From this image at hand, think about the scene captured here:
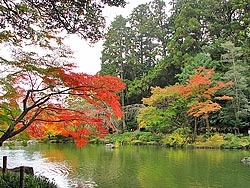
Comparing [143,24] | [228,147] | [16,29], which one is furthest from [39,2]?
[143,24]

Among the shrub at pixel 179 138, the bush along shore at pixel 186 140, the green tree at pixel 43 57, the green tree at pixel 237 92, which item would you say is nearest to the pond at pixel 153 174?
the green tree at pixel 43 57

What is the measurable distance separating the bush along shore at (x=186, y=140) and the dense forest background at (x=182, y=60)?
918 mm

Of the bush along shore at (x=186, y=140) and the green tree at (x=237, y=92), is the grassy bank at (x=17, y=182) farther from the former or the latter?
the green tree at (x=237, y=92)

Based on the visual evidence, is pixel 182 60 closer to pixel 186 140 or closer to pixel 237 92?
pixel 237 92

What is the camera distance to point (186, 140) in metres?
18.1

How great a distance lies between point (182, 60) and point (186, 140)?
817cm

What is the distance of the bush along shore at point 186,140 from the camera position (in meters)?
16.2

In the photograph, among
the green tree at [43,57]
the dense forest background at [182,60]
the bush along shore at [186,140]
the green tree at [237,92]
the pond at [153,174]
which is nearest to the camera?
the green tree at [43,57]

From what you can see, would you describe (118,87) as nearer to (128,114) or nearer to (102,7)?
(102,7)

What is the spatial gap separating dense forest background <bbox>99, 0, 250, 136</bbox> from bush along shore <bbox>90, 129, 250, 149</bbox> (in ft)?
3.01

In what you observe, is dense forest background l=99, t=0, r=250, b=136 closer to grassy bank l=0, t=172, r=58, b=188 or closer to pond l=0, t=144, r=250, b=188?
pond l=0, t=144, r=250, b=188

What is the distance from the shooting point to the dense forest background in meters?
18.9

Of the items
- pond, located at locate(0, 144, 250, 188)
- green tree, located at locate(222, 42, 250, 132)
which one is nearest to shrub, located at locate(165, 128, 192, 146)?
green tree, located at locate(222, 42, 250, 132)

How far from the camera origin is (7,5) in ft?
14.8
